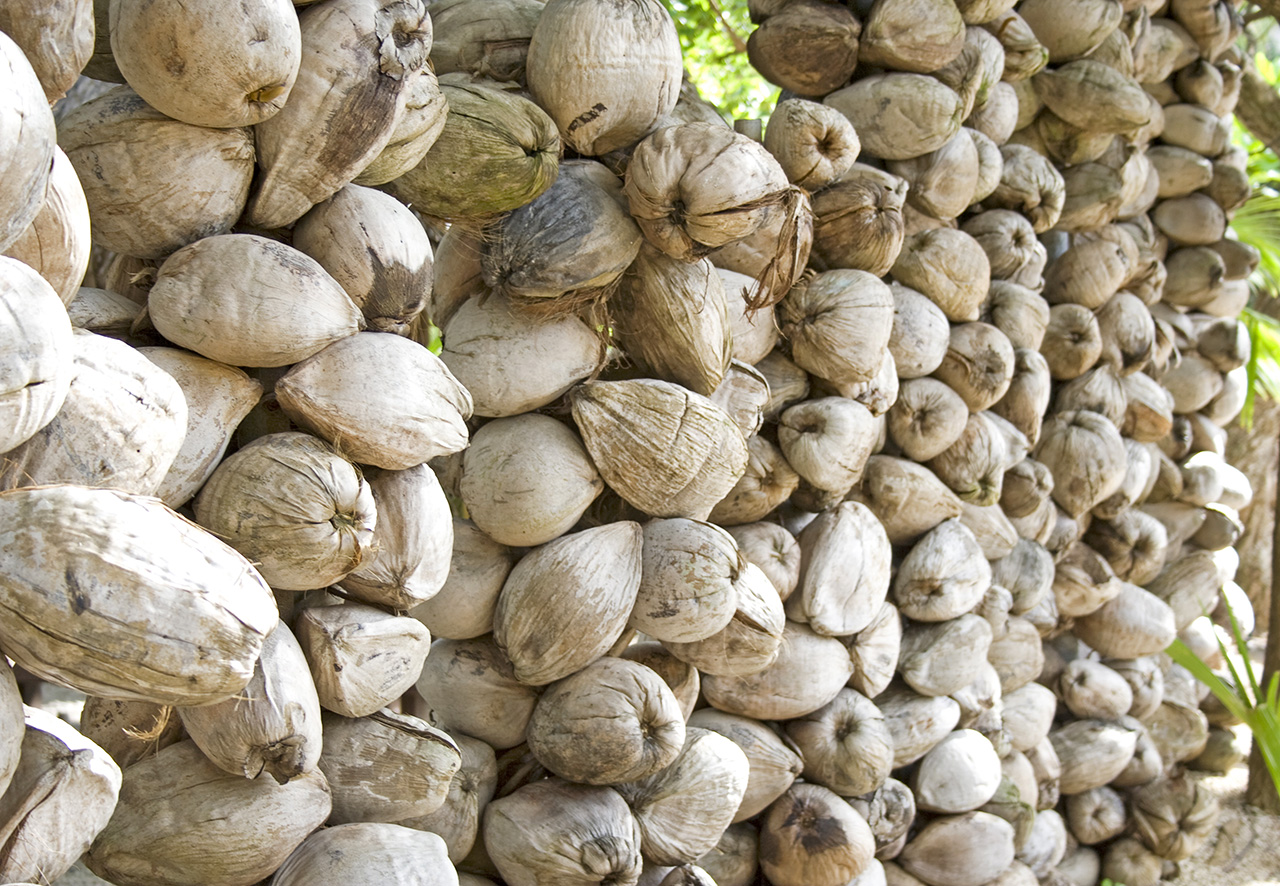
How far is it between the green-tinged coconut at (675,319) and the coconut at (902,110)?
533 mm

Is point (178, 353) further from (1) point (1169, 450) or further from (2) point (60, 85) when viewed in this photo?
(1) point (1169, 450)

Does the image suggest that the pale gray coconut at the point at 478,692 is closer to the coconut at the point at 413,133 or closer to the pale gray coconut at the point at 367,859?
the pale gray coconut at the point at 367,859

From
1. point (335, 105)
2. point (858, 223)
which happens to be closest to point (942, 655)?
point (858, 223)

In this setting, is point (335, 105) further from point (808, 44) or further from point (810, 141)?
point (808, 44)

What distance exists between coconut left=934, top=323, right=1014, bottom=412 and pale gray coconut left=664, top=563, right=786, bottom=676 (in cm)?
66

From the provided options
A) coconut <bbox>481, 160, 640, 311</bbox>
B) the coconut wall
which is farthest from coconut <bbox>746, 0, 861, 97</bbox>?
coconut <bbox>481, 160, 640, 311</bbox>

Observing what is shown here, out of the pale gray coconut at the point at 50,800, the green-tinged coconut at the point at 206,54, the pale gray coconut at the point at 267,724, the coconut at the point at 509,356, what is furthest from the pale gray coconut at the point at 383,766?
the green-tinged coconut at the point at 206,54

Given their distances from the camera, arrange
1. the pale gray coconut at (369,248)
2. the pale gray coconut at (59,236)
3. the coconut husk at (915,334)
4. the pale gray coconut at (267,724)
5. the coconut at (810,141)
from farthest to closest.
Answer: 1. the coconut husk at (915,334)
2. the coconut at (810,141)
3. the pale gray coconut at (369,248)
4. the pale gray coconut at (267,724)
5. the pale gray coconut at (59,236)

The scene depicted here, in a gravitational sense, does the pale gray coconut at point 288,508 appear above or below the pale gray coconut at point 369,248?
below

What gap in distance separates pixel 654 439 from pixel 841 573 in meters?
0.48

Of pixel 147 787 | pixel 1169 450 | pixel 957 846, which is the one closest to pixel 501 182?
pixel 147 787

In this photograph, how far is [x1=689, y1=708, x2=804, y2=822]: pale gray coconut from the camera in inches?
60.3

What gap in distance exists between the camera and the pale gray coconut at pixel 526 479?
1.21 meters

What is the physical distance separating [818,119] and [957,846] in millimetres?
1256
